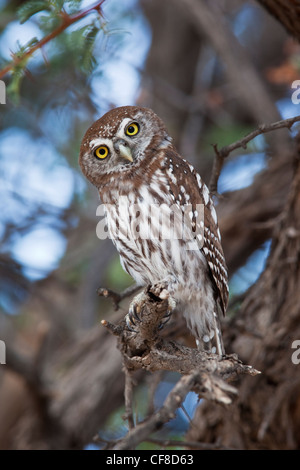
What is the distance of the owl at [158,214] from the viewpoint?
2830 mm

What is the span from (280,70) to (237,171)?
96 cm

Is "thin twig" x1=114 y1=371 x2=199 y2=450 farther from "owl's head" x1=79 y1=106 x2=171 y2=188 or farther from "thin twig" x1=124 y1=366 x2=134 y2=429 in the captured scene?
"owl's head" x1=79 y1=106 x2=171 y2=188

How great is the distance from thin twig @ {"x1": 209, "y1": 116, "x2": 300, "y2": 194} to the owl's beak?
0.44 metres

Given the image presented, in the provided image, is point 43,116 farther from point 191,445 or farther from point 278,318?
point 191,445

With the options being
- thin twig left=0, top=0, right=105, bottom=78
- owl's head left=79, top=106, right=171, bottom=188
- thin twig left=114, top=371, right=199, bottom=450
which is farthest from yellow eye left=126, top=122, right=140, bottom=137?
thin twig left=114, top=371, right=199, bottom=450

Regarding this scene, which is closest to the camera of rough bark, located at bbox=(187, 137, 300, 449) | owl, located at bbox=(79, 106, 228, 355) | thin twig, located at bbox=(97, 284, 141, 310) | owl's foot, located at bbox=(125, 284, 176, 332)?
owl's foot, located at bbox=(125, 284, 176, 332)

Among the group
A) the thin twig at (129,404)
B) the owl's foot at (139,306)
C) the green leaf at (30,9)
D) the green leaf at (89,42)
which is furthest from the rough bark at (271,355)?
the green leaf at (30,9)

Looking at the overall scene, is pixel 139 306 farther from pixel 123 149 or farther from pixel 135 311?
pixel 123 149

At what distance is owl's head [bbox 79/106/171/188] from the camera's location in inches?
113

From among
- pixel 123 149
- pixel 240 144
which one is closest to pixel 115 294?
pixel 123 149

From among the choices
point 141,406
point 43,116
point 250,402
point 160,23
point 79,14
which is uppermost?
point 160,23

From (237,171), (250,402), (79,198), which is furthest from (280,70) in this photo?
(250,402)
